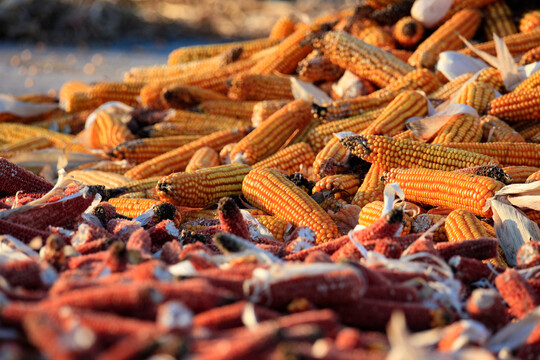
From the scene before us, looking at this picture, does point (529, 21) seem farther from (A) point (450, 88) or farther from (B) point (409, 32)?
(A) point (450, 88)

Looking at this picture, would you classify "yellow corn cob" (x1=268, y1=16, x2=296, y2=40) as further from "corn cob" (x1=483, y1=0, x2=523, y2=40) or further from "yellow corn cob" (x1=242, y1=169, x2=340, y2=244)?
"yellow corn cob" (x1=242, y1=169, x2=340, y2=244)

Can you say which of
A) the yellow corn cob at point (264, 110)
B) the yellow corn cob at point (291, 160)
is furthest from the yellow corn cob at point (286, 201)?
the yellow corn cob at point (264, 110)

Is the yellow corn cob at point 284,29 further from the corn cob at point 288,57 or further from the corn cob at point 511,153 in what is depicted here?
the corn cob at point 511,153

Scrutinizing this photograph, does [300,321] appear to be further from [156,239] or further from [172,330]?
[156,239]

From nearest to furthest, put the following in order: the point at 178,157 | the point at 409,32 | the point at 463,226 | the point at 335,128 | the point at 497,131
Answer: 1. the point at 463,226
2. the point at 497,131
3. the point at 335,128
4. the point at 178,157
5. the point at 409,32

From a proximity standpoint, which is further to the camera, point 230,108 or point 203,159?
point 230,108

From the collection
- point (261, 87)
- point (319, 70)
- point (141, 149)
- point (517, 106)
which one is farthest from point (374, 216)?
point (261, 87)
